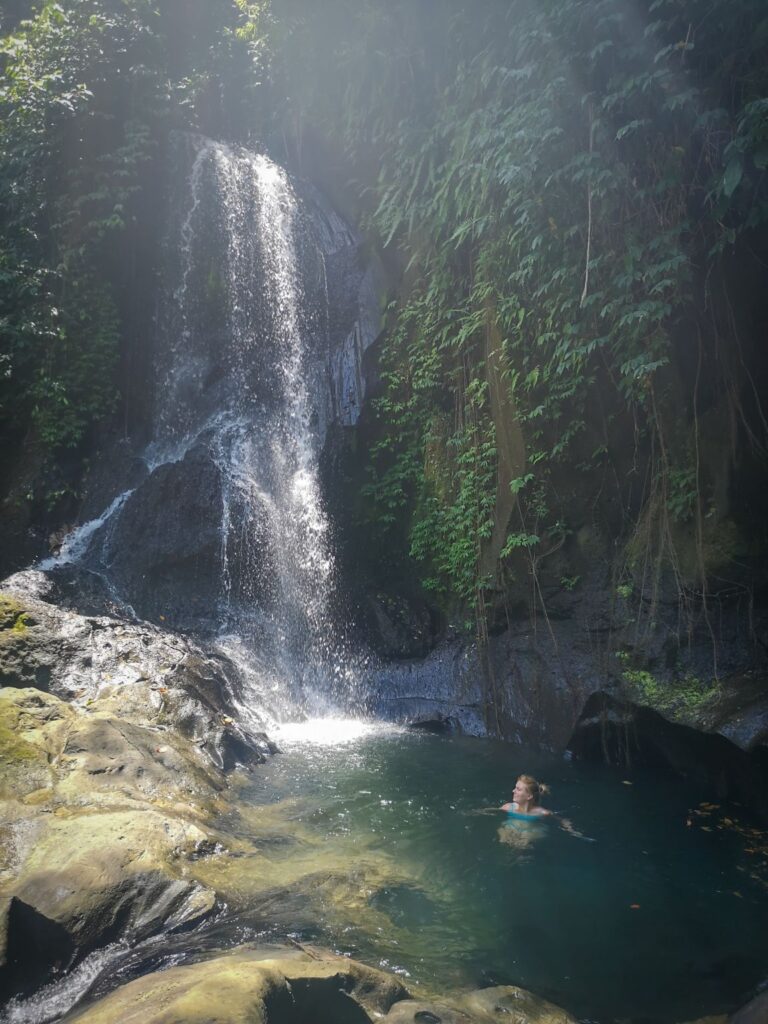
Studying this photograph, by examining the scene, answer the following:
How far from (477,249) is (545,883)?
314 inches

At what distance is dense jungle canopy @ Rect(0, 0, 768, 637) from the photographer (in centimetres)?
645

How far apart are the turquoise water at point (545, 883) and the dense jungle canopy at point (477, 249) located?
80.8 inches

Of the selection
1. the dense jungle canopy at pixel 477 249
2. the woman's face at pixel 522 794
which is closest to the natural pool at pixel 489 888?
the woman's face at pixel 522 794

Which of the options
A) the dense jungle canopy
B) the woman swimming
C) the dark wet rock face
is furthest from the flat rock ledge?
the dark wet rock face

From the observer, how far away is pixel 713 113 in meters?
5.81

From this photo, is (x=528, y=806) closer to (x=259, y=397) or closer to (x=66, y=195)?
(x=259, y=397)

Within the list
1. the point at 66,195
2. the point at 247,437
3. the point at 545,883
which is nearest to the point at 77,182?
the point at 66,195

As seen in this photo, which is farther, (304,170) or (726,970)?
Result: (304,170)

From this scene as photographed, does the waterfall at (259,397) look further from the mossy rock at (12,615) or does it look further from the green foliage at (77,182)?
the mossy rock at (12,615)

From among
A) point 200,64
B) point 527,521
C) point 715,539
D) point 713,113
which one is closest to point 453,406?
point 527,521

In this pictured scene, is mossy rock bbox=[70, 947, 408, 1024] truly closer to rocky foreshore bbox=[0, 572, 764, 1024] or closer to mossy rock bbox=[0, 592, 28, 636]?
rocky foreshore bbox=[0, 572, 764, 1024]

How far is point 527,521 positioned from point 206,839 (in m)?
5.52

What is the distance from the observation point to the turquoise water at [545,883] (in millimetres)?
3846

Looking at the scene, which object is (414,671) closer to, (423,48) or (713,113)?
(713,113)
